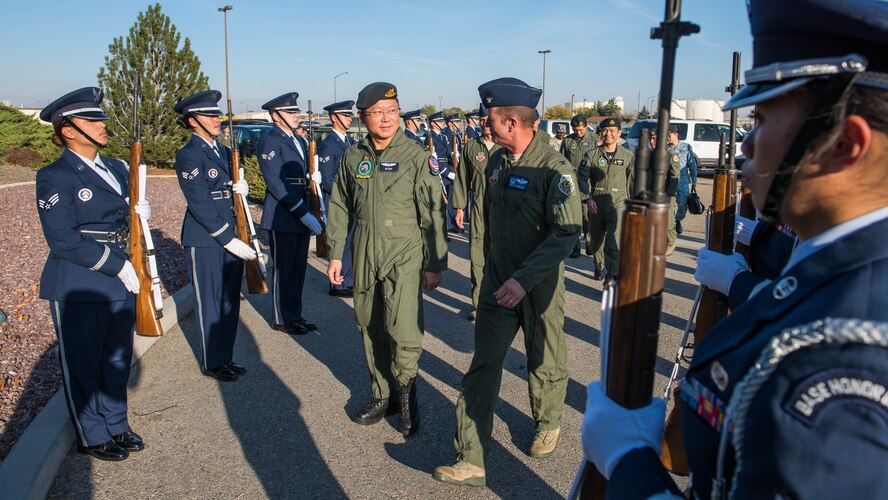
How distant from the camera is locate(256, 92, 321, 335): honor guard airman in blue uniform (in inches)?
247

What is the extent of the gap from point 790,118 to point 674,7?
0.47m

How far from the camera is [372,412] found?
438cm

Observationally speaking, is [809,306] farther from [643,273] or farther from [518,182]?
[518,182]

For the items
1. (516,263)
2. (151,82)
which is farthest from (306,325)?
(151,82)

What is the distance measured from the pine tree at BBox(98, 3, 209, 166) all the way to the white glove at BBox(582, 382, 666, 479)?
67.6ft

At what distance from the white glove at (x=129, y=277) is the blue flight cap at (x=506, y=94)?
2422 millimetres

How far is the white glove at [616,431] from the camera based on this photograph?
4.39ft

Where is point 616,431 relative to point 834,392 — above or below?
below

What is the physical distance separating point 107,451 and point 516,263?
9.00 ft

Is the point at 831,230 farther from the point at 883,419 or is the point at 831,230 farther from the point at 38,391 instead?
the point at 38,391

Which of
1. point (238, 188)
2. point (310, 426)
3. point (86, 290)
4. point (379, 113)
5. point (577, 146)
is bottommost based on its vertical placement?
point (310, 426)

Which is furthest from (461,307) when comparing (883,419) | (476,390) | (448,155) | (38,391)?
(448,155)

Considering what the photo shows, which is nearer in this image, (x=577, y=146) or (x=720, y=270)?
(x=720, y=270)

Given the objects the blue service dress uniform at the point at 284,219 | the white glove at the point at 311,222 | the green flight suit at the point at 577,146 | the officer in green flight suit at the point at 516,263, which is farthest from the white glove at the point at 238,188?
the green flight suit at the point at 577,146
